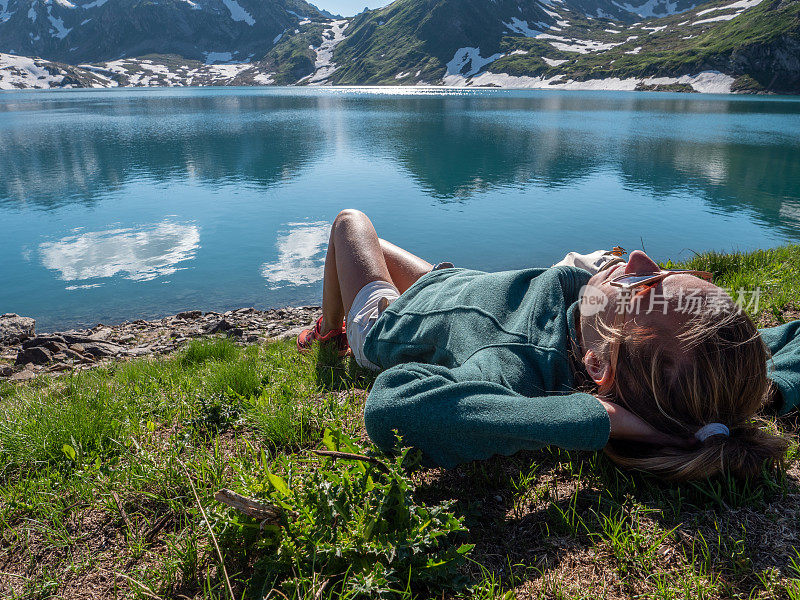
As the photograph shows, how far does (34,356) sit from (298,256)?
8635 millimetres

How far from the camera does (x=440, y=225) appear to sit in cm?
1958

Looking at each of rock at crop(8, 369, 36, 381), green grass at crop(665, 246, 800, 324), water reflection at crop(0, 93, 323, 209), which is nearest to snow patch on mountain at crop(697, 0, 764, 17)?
water reflection at crop(0, 93, 323, 209)

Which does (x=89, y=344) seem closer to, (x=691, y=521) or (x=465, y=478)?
(x=465, y=478)

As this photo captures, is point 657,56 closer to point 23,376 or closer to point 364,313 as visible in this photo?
point 364,313

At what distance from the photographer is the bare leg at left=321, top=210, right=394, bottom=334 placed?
14.9 ft

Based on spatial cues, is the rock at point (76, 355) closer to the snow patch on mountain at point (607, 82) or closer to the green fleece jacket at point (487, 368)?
the green fleece jacket at point (487, 368)

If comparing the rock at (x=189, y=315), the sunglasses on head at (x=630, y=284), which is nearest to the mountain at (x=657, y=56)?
the rock at (x=189, y=315)

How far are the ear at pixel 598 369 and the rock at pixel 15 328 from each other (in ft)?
38.4

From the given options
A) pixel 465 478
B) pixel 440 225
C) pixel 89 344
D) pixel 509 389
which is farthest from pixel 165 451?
pixel 440 225

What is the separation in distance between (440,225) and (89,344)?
13298mm

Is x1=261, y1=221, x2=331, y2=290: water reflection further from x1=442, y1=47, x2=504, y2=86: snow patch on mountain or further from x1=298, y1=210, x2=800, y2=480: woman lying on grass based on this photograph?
x1=442, y1=47, x2=504, y2=86: snow patch on mountain

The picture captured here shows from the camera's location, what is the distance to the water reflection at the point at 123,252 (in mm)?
14820

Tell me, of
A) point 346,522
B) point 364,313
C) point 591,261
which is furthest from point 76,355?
point 591,261

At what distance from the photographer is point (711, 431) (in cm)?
245
